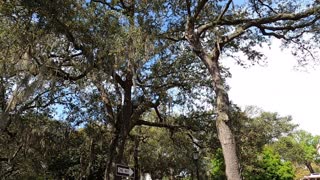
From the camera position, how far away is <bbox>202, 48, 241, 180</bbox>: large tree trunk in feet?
18.5

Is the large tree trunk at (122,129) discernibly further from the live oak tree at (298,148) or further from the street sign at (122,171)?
the live oak tree at (298,148)

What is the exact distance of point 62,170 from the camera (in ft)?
53.6

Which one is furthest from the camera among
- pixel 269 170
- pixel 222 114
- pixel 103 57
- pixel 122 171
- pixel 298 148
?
pixel 298 148

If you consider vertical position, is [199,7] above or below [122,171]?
above

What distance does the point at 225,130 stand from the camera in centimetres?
598

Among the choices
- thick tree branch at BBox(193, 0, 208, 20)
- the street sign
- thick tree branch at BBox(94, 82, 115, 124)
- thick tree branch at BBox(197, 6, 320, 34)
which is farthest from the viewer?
thick tree branch at BBox(94, 82, 115, 124)

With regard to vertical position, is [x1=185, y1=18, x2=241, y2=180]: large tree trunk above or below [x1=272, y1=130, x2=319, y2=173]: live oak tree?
below

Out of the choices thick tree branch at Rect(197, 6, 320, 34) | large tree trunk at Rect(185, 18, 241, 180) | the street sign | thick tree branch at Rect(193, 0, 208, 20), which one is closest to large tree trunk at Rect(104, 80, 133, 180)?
large tree trunk at Rect(185, 18, 241, 180)

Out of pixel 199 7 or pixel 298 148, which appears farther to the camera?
pixel 298 148

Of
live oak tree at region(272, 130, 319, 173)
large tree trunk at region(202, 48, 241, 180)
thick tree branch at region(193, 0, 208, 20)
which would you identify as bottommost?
large tree trunk at region(202, 48, 241, 180)

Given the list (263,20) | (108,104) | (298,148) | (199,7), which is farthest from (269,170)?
(298,148)

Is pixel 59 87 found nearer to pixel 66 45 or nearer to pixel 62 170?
pixel 66 45

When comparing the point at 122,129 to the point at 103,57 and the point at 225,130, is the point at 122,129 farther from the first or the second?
the point at 225,130

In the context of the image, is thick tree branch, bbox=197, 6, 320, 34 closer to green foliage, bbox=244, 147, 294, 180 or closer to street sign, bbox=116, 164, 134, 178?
street sign, bbox=116, 164, 134, 178
